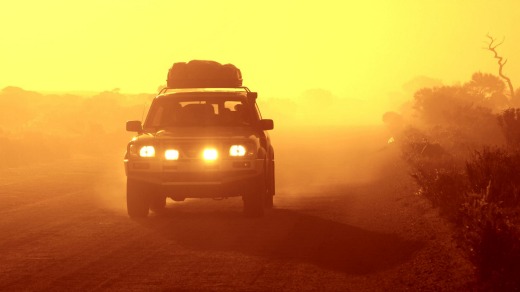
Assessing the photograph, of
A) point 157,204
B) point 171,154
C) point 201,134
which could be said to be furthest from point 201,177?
point 157,204

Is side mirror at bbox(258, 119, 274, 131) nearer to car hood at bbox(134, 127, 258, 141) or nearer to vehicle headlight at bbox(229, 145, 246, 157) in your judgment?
car hood at bbox(134, 127, 258, 141)

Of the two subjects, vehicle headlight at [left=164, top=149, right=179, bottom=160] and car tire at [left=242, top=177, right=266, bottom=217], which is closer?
vehicle headlight at [left=164, top=149, right=179, bottom=160]

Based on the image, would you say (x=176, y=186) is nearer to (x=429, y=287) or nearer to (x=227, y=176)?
(x=227, y=176)

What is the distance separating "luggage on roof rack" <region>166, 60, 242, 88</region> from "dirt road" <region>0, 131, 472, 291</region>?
2588mm

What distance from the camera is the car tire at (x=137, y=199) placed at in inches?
500

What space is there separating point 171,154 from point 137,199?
3.36 feet

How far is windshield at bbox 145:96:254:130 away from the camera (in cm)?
1361

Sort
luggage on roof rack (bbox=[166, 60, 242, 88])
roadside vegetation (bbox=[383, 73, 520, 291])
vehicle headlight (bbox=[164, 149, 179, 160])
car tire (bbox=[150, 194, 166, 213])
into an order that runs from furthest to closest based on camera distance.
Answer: luggage on roof rack (bbox=[166, 60, 242, 88])
car tire (bbox=[150, 194, 166, 213])
vehicle headlight (bbox=[164, 149, 179, 160])
roadside vegetation (bbox=[383, 73, 520, 291])

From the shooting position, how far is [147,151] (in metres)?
12.5

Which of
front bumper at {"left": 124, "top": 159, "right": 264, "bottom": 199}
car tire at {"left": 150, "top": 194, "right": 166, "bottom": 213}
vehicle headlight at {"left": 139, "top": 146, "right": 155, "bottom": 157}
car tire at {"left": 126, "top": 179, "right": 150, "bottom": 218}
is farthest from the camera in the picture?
car tire at {"left": 150, "top": 194, "right": 166, "bottom": 213}

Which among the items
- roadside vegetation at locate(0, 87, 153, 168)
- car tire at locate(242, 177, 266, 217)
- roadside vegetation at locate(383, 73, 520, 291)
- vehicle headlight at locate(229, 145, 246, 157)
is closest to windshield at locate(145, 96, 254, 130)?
vehicle headlight at locate(229, 145, 246, 157)

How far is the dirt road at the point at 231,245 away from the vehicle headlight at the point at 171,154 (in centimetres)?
98

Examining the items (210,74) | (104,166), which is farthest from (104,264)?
(104,166)

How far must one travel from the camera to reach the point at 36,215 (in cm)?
1376
